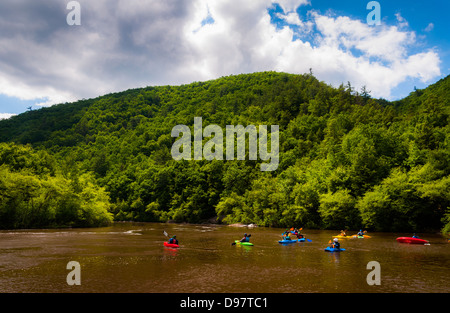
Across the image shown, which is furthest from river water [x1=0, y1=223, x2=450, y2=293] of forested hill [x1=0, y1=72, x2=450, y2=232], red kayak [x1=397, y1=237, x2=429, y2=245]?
forested hill [x1=0, y1=72, x2=450, y2=232]

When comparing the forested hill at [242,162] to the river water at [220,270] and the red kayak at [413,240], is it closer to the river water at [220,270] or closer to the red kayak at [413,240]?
the red kayak at [413,240]

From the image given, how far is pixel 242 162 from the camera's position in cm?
10000

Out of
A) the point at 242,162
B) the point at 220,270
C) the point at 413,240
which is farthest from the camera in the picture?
the point at 242,162

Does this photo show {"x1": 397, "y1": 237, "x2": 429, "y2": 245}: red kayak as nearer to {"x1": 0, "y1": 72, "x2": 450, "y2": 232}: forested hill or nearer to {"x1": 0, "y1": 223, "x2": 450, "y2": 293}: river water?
{"x1": 0, "y1": 223, "x2": 450, "y2": 293}: river water

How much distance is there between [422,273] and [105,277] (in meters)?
19.6

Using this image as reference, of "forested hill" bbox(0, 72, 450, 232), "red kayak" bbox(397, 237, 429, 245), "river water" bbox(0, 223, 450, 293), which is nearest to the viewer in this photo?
"river water" bbox(0, 223, 450, 293)

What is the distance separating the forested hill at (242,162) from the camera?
52469 mm

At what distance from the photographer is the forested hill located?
52469mm

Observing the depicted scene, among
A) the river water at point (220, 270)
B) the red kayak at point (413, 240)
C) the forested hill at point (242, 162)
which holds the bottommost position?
the red kayak at point (413, 240)

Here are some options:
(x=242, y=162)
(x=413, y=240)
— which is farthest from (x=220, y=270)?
(x=242, y=162)

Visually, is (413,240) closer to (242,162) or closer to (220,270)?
(220,270)

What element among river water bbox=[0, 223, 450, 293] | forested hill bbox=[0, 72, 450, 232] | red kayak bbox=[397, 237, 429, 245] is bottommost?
red kayak bbox=[397, 237, 429, 245]

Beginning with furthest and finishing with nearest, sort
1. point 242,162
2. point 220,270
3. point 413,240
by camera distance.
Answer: point 242,162 → point 413,240 → point 220,270

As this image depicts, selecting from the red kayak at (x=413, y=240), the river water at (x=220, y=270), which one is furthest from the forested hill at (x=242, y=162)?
the river water at (x=220, y=270)
